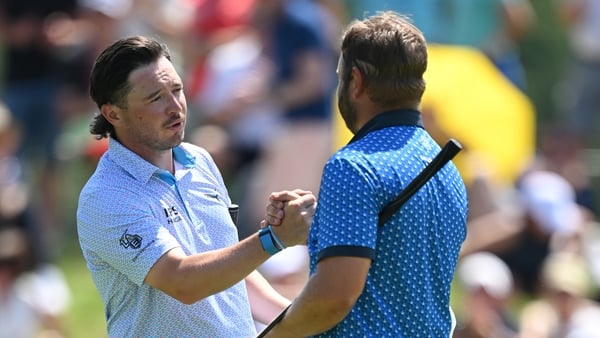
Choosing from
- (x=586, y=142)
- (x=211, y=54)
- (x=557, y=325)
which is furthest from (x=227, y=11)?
(x=557, y=325)

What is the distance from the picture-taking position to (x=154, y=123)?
15.0ft

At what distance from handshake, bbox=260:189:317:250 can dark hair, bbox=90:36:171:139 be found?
0.61 metres

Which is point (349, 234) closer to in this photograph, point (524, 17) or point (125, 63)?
point (125, 63)

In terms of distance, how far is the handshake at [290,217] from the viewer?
14.4 ft

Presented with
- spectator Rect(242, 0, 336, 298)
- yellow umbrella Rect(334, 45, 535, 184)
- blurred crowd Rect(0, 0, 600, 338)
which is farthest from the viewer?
yellow umbrella Rect(334, 45, 535, 184)

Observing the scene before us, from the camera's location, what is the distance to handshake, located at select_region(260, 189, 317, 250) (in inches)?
172

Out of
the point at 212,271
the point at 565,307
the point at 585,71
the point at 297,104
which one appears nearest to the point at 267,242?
the point at 212,271

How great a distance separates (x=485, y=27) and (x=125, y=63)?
25.5 feet

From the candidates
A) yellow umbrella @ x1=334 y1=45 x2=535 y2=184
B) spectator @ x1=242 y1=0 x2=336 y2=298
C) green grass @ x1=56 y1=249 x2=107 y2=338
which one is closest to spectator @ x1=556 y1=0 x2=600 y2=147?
yellow umbrella @ x1=334 y1=45 x2=535 y2=184

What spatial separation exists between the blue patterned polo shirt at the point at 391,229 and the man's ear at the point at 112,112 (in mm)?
829

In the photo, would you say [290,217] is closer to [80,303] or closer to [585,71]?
[80,303]

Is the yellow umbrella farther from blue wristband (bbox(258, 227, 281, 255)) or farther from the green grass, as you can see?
blue wristband (bbox(258, 227, 281, 255))

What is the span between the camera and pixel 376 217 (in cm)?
406

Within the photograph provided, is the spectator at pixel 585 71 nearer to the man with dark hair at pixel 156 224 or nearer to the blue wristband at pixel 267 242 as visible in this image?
the man with dark hair at pixel 156 224
